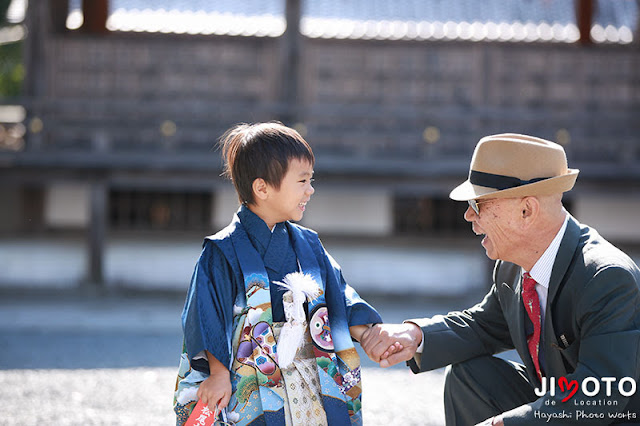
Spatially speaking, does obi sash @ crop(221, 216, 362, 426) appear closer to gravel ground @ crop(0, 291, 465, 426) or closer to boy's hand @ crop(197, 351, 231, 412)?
boy's hand @ crop(197, 351, 231, 412)

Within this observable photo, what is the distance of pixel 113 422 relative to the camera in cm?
401

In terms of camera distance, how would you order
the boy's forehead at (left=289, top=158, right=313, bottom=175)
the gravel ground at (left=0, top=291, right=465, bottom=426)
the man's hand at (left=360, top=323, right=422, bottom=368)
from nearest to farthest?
the boy's forehead at (left=289, top=158, right=313, bottom=175) → the man's hand at (left=360, top=323, right=422, bottom=368) → the gravel ground at (left=0, top=291, right=465, bottom=426)

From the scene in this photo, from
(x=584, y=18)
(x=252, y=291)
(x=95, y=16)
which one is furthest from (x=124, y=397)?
(x=584, y=18)

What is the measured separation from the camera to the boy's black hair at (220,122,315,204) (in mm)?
2518

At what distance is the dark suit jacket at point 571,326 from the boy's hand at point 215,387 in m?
0.84

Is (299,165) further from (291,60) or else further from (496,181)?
(291,60)

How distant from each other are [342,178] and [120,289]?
3541mm

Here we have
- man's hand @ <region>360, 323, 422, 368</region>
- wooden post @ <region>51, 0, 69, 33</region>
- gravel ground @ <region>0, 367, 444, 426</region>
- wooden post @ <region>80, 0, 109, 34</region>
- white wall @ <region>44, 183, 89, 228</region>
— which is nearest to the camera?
man's hand @ <region>360, 323, 422, 368</region>

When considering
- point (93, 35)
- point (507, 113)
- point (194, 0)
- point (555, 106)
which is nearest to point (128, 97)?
point (93, 35)

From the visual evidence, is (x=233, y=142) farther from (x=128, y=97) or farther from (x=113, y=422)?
(x=128, y=97)

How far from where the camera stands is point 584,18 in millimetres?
10664

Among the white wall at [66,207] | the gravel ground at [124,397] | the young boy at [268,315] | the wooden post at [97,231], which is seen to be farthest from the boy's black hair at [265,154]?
the white wall at [66,207]

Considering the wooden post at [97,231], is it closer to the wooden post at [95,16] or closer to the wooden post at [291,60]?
the wooden post at [95,16]

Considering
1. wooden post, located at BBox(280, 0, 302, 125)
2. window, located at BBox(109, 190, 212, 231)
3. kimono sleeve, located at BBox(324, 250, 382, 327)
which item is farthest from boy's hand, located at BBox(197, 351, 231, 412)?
window, located at BBox(109, 190, 212, 231)
